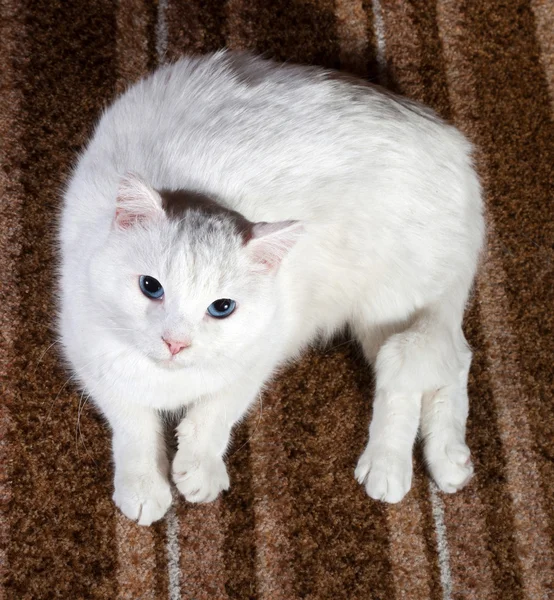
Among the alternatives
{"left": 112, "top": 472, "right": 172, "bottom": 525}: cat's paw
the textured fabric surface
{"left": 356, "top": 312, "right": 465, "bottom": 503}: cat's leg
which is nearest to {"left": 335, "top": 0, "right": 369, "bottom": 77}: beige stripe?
the textured fabric surface

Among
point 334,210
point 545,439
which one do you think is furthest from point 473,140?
point 545,439

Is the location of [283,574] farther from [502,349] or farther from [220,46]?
[220,46]

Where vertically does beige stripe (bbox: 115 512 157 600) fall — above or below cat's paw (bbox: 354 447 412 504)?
below

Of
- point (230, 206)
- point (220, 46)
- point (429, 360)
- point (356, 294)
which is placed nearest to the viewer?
point (230, 206)

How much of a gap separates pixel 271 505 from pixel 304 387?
0.26 m

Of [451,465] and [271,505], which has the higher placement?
[451,465]

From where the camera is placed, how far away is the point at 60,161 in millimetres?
1602

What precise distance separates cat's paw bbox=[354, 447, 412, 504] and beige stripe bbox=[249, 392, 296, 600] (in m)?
0.18

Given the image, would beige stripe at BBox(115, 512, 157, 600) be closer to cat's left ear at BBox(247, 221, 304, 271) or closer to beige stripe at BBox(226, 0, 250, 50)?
cat's left ear at BBox(247, 221, 304, 271)

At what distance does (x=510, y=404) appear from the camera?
5.14 ft

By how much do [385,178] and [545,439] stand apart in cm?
71

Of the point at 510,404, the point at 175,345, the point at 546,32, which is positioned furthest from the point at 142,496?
the point at 546,32

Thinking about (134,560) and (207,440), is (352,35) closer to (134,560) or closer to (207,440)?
(207,440)

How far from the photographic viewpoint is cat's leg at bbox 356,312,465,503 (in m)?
1.35
